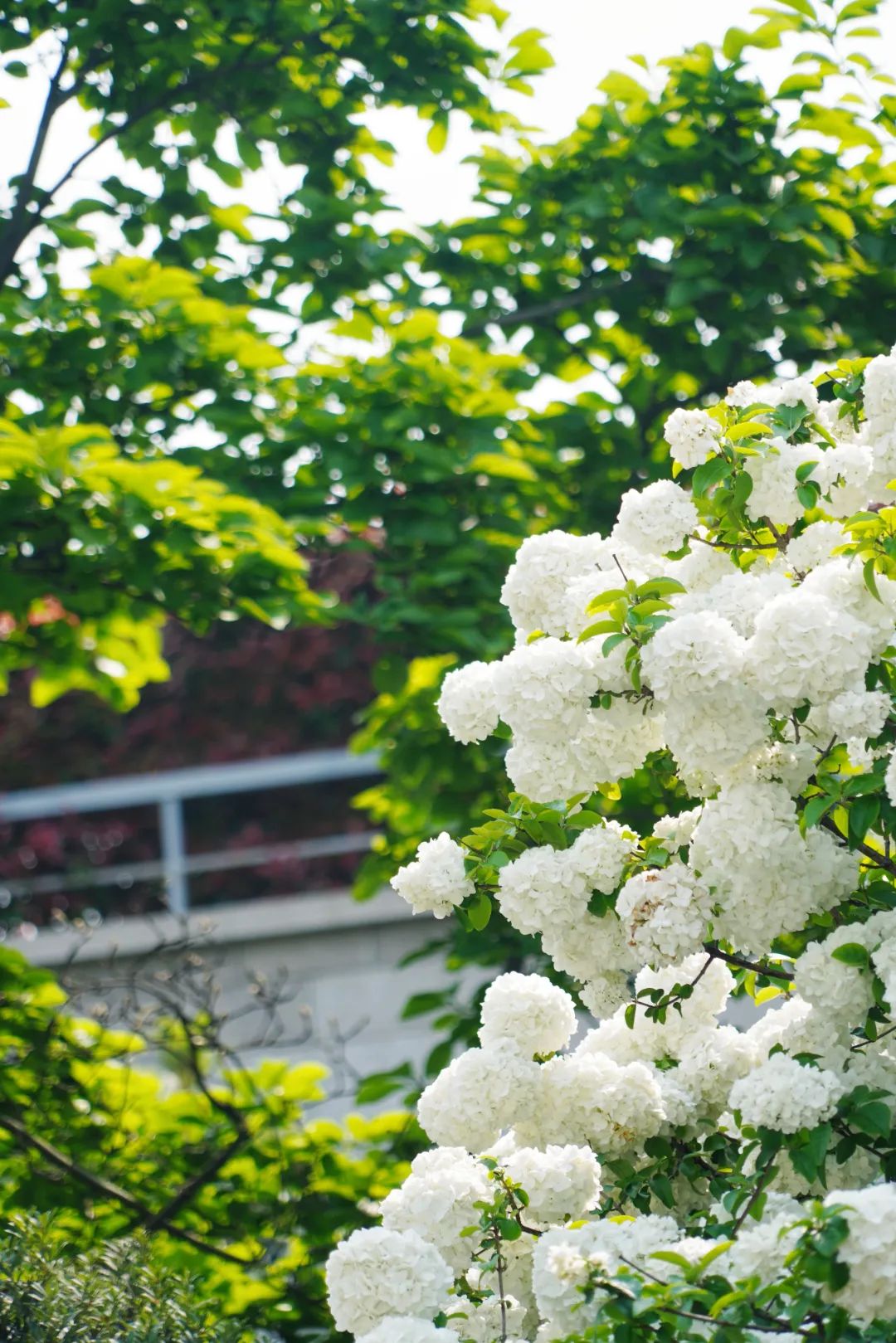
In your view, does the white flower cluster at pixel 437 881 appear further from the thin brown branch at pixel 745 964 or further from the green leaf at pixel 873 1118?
the green leaf at pixel 873 1118

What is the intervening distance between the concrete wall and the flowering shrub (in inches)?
174

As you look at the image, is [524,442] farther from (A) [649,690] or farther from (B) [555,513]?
(A) [649,690]

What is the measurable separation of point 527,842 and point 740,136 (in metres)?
2.92

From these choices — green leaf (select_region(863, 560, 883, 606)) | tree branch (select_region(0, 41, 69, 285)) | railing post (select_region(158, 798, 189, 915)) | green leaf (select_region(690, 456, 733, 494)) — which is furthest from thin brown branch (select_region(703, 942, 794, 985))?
railing post (select_region(158, 798, 189, 915))

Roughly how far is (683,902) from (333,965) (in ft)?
16.7

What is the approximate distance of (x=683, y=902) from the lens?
2.26m

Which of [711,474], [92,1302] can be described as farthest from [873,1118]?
[92,1302]

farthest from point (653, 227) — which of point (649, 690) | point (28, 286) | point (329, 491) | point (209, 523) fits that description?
point (649, 690)

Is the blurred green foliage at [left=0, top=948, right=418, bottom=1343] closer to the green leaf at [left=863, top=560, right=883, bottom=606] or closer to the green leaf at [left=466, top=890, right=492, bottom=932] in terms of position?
the green leaf at [left=466, top=890, right=492, bottom=932]

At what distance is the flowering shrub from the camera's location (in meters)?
2.15

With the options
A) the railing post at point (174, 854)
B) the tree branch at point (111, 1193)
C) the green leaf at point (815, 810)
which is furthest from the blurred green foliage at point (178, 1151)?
the railing post at point (174, 854)

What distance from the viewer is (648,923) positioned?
2.25 m

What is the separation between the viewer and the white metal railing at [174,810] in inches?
315

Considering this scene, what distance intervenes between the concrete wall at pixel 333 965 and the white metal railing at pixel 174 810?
0.43 m
